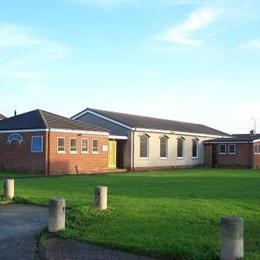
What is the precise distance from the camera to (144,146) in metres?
43.3

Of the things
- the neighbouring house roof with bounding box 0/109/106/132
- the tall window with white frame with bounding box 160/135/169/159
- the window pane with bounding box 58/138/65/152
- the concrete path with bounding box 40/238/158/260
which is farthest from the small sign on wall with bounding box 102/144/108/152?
the concrete path with bounding box 40/238/158/260

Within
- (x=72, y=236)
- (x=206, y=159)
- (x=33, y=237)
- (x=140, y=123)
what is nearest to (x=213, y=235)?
(x=72, y=236)

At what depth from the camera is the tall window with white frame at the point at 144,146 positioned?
42.9m

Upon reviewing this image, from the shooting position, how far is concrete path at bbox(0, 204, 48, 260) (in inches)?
359

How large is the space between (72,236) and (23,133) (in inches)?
1006

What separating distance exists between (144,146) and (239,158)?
11434 millimetres

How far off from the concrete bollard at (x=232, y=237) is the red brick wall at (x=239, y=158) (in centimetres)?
4203

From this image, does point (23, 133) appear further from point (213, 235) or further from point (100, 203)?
point (213, 235)

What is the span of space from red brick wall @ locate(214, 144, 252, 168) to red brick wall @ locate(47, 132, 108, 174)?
52.3ft

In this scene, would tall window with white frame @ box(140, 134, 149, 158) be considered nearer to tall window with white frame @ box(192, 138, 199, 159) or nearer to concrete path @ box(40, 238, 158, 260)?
tall window with white frame @ box(192, 138, 199, 159)

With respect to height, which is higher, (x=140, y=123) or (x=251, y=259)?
(x=140, y=123)

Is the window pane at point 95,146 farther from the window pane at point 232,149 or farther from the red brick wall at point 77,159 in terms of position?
the window pane at point 232,149

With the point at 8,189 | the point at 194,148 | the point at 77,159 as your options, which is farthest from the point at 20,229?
the point at 194,148

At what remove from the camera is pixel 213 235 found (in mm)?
10094
